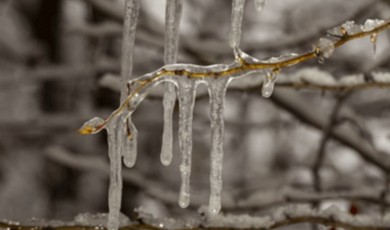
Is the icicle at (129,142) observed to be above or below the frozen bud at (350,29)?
below

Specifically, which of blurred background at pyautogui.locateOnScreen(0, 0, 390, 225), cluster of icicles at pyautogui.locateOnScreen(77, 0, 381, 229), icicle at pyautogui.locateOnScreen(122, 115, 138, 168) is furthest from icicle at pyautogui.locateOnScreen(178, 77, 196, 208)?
blurred background at pyautogui.locateOnScreen(0, 0, 390, 225)

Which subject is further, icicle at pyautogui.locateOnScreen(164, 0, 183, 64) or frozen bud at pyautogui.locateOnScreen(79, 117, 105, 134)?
icicle at pyautogui.locateOnScreen(164, 0, 183, 64)

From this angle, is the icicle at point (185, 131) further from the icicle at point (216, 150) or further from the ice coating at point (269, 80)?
the ice coating at point (269, 80)

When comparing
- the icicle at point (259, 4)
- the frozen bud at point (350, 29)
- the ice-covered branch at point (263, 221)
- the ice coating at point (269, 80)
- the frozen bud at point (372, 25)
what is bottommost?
the ice-covered branch at point (263, 221)

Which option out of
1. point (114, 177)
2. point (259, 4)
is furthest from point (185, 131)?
point (259, 4)

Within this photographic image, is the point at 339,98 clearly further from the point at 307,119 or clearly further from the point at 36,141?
the point at 36,141

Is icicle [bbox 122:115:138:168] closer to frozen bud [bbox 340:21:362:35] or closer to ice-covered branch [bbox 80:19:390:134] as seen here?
ice-covered branch [bbox 80:19:390:134]

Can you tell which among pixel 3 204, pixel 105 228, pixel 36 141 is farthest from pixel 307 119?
pixel 3 204

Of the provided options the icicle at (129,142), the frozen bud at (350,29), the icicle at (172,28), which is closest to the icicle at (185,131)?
the icicle at (129,142)
